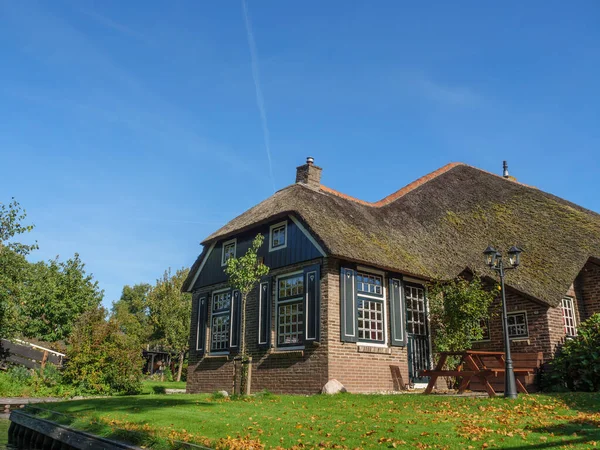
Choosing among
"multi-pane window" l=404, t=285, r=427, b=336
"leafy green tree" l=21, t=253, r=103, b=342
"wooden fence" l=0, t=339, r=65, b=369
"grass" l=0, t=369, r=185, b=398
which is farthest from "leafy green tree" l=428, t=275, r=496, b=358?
"leafy green tree" l=21, t=253, r=103, b=342

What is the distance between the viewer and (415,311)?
1723cm

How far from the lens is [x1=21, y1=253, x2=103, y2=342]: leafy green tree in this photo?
107ft

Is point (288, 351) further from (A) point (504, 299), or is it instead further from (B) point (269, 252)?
(A) point (504, 299)

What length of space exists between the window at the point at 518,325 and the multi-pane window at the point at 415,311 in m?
2.67

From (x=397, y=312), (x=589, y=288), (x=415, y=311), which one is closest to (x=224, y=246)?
(x=397, y=312)

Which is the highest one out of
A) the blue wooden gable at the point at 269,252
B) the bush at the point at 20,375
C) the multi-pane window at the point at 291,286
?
the blue wooden gable at the point at 269,252

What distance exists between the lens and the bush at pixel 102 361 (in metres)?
19.8

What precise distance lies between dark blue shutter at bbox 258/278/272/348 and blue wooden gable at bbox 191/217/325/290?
2.33 feet

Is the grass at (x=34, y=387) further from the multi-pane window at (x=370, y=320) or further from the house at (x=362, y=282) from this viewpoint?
the multi-pane window at (x=370, y=320)

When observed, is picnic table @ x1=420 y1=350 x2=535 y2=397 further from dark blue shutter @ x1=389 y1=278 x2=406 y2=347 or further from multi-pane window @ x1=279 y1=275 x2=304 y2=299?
multi-pane window @ x1=279 y1=275 x2=304 y2=299

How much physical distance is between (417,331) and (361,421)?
29.1 ft

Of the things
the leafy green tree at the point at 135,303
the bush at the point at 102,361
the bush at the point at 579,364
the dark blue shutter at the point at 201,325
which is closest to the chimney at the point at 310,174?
the dark blue shutter at the point at 201,325

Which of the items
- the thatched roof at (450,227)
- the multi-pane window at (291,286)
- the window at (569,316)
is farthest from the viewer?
the window at (569,316)

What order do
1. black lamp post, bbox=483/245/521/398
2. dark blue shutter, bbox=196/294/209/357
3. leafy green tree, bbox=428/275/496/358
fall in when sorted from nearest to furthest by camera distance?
black lamp post, bbox=483/245/521/398
leafy green tree, bbox=428/275/496/358
dark blue shutter, bbox=196/294/209/357
